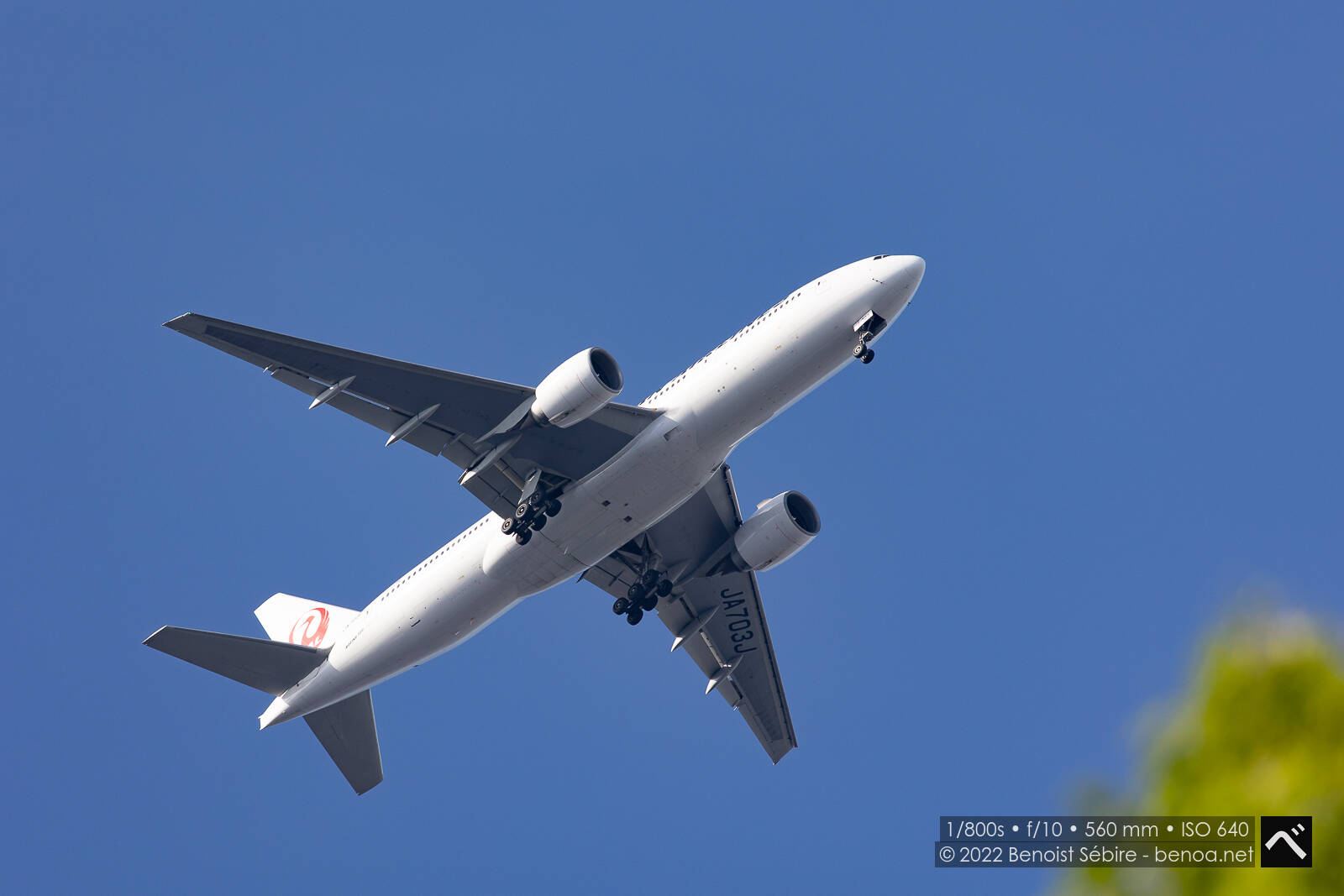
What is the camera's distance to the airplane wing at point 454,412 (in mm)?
31625

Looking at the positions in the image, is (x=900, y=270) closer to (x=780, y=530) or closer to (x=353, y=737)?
(x=780, y=530)

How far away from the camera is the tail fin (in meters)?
38.7

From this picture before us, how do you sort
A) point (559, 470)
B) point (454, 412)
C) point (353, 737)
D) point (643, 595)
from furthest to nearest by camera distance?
point (353, 737), point (643, 595), point (559, 470), point (454, 412)

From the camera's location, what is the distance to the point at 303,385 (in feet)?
106

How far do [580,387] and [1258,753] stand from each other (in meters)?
25.4

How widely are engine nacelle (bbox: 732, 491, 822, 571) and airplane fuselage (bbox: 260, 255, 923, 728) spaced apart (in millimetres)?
5148

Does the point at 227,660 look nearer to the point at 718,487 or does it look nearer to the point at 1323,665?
the point at 718,487

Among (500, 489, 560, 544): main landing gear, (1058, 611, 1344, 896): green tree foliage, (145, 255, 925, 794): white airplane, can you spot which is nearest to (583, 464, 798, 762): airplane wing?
(145, 255, 925, 794): white airplane

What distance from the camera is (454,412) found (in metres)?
33.0

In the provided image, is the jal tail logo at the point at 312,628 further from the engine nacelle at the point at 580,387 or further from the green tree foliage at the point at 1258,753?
the green tree foliage at the point at 1258,753

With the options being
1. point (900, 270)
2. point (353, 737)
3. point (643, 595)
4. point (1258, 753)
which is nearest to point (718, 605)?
point (643, 595)

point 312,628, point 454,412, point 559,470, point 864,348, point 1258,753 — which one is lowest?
point 1258,753

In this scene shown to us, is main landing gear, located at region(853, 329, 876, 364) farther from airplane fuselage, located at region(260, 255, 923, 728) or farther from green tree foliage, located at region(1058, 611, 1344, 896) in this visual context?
green tree foliage, located at region(1058, 611, 1344, 896)

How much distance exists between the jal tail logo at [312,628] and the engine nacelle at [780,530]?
1322cm
